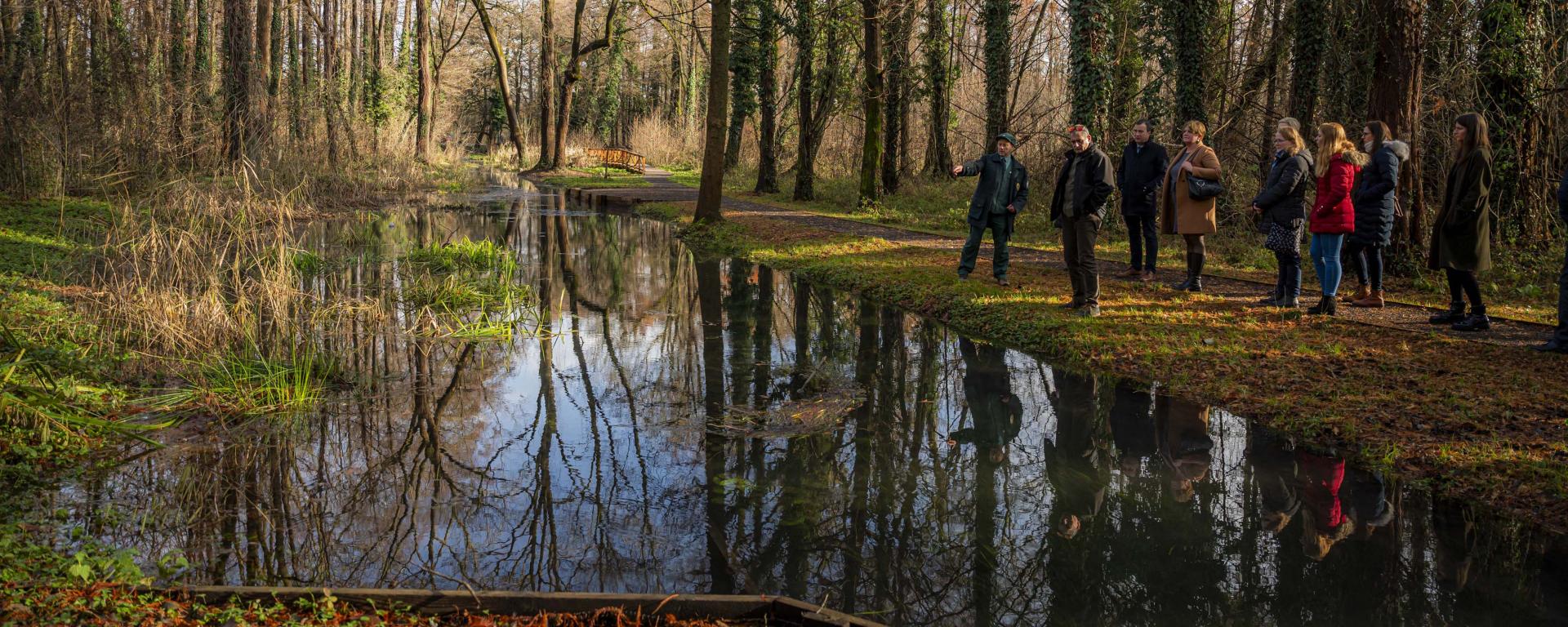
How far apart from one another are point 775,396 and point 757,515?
2269 mm

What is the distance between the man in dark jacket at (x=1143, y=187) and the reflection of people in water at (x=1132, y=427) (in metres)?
3.89

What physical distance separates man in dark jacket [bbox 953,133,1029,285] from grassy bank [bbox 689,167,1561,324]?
192 cm

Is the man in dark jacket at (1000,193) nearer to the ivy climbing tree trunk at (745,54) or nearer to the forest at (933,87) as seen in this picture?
the forest at (933,87)

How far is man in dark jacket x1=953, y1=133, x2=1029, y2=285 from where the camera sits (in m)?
10.7

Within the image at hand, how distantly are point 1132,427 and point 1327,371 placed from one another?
1.77 m

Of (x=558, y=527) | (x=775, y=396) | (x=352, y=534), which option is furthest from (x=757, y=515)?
(x=775, y=396)

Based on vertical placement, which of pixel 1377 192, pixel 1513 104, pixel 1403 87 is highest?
pixel 1403 87

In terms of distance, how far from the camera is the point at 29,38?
20438mm

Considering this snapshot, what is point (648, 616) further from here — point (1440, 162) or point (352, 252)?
point (1440, 162)

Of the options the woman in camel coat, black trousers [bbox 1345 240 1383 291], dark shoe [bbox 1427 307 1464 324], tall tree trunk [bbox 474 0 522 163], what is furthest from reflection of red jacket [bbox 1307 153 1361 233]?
tall tree trunk [bbox 474 0 522 163]

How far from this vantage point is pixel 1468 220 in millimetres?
8359

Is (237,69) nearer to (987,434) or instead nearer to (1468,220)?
(987,434)

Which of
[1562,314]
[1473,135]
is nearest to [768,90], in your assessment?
[1473,135]

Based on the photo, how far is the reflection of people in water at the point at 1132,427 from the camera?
19.8 feet
